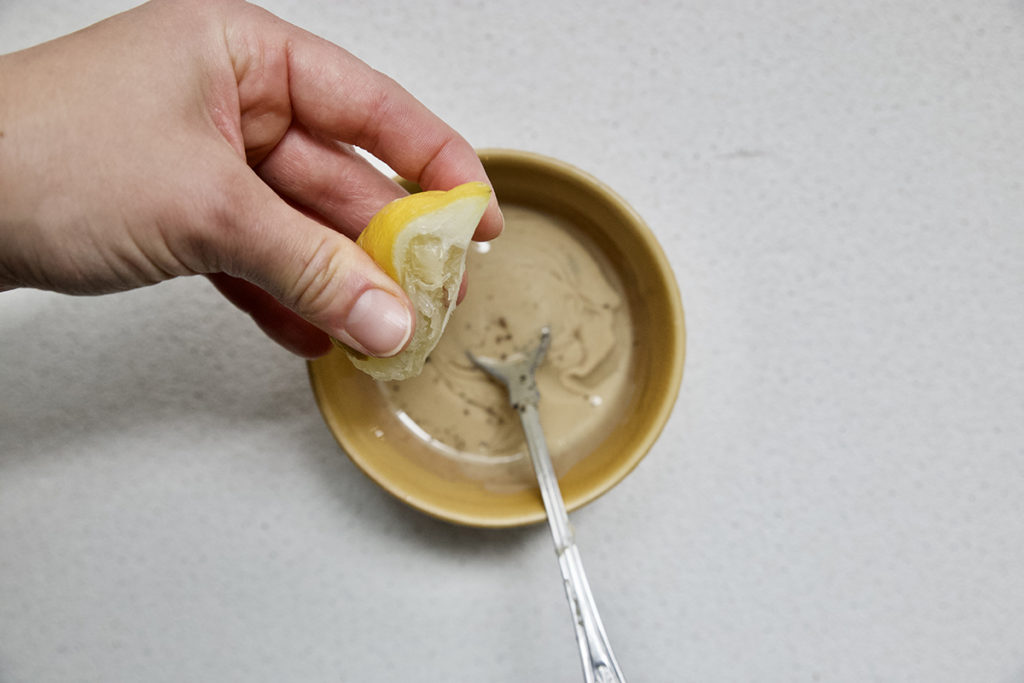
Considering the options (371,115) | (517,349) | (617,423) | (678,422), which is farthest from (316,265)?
(678,422)

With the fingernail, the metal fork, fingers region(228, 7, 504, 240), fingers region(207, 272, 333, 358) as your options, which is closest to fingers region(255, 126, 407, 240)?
fingers region(228, 7, 504, 240)

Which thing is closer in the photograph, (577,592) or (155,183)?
(155,183)

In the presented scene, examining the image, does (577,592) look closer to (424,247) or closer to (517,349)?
(517,349)

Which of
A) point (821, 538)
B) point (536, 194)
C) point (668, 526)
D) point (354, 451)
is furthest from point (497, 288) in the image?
point (821, 538)

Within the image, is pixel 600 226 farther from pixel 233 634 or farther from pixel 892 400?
pixel 233 634

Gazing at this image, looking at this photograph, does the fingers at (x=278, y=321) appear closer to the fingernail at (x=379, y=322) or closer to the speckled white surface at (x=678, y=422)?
the speckled white surface at (x=678, y=422)

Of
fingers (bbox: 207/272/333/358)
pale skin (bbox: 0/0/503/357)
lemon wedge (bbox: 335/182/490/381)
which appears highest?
lemon wedge (bbox: 335/182/490/381)

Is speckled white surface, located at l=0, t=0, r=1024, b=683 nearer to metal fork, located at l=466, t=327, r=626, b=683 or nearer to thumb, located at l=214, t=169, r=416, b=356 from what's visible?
metal fork, located at l=466, t=327, r=626, b=683
